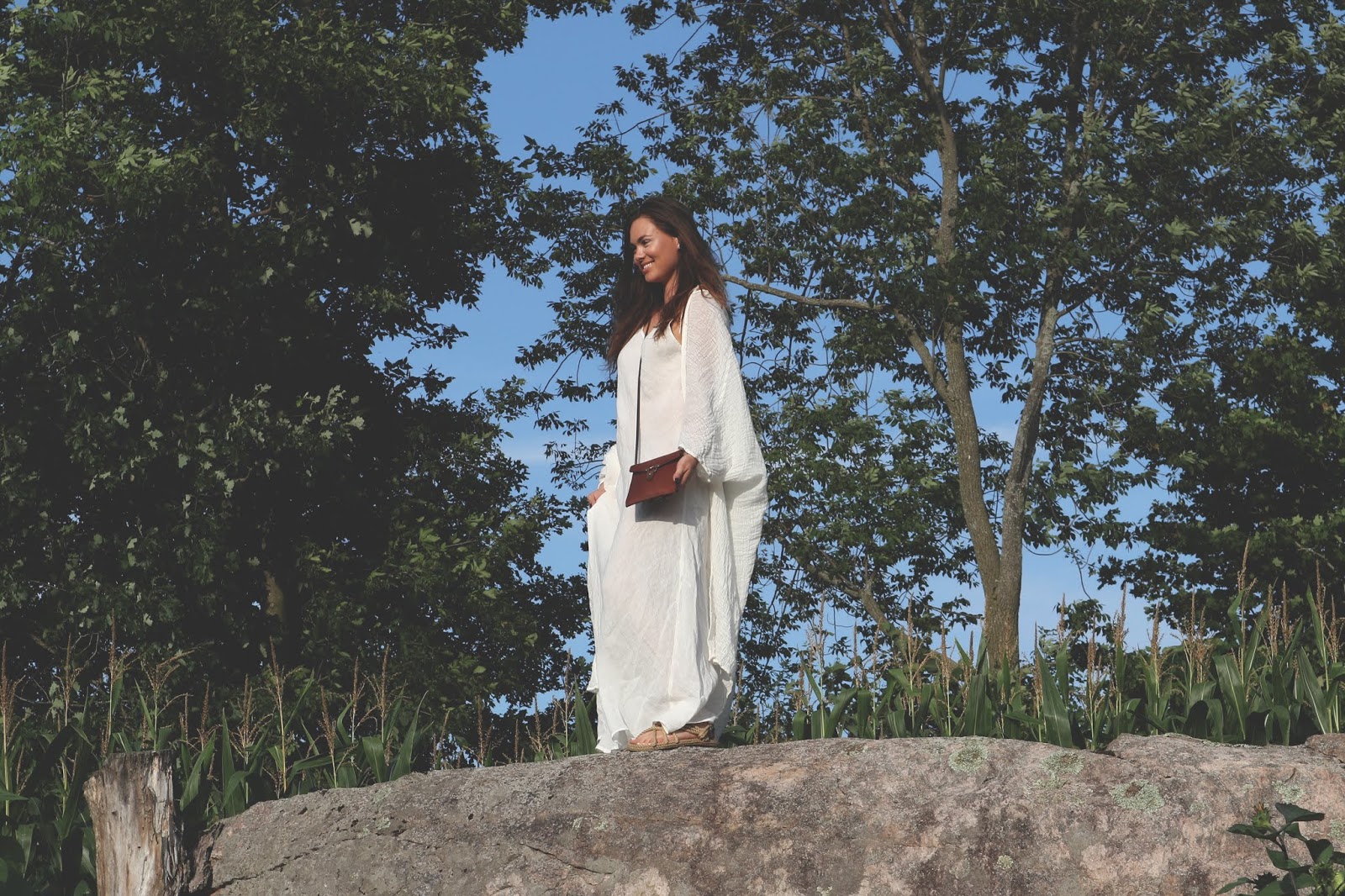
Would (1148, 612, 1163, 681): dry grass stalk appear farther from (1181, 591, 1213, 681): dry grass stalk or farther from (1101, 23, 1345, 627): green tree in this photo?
(1101, 23, 1345, 627): green tree

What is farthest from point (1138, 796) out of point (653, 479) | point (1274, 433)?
point (1274, 433)

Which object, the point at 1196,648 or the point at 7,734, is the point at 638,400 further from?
the point at 7,734

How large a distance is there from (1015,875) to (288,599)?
38.1 ft

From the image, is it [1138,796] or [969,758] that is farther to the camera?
[969,758]

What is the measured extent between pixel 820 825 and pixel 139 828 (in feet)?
7.78

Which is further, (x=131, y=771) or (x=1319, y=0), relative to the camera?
(x=1319, y=0)

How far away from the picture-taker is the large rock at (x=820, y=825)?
4582 millimetres

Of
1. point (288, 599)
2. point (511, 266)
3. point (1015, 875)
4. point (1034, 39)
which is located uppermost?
point (1034, 39)

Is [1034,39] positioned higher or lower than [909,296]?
higher

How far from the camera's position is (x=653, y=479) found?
5.91 metres

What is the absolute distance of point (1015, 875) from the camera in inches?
179

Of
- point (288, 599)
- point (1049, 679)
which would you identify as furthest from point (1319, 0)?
point (1049, 679)

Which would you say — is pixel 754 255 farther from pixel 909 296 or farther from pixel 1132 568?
pixel 1132 568

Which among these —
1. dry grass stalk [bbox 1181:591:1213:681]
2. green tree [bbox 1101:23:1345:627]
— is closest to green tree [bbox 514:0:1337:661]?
green tree [bbox 1101:23:1345:627]
